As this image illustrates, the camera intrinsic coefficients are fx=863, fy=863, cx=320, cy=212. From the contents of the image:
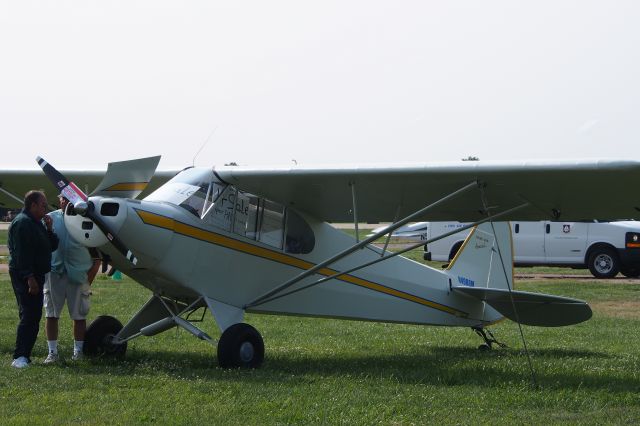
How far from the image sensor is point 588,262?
26359 mm

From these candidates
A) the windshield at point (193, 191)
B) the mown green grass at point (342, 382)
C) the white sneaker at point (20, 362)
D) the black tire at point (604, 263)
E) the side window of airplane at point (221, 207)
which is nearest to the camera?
the mown green grass at point (342, 382)

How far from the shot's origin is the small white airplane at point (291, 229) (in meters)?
8.59

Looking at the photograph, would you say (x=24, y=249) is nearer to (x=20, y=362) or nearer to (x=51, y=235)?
(x=51, y=235)

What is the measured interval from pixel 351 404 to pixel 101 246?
3141 millimetres

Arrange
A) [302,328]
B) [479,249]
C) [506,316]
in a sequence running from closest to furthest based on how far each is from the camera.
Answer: [506,316] < [479,249] < [302,328]

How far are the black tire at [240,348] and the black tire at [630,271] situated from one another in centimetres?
2000

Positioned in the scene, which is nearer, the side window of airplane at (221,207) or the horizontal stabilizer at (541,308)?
the side window of airplane at (221,207)

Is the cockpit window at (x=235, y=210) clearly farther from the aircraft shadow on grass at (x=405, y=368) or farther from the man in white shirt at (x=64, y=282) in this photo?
the aircraft shadow on grass at (x=405, y=368)

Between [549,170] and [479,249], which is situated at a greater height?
[549,170]

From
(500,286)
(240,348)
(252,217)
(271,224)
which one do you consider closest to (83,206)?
(240,348)

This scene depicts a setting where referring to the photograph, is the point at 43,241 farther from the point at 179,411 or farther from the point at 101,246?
the point at 179,411

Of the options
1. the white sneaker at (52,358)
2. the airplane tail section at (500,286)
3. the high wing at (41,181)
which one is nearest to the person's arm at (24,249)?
the white sneaker at (52,358)

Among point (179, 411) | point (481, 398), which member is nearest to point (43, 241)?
point (179, 411)

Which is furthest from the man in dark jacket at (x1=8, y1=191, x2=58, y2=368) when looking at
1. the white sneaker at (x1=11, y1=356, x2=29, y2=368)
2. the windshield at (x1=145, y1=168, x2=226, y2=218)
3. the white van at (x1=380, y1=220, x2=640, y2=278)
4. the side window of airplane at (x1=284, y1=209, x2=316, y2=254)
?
the white van at (x1=380, y1=220, x2=640, y2=278)
